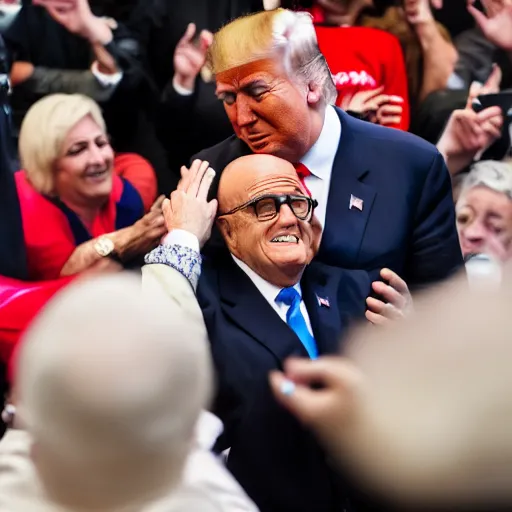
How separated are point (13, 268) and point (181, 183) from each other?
0.28 meters

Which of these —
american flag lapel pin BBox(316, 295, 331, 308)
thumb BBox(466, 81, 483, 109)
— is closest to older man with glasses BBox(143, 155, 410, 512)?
american flag lapel pin BBox(316, 295, 331, 308)

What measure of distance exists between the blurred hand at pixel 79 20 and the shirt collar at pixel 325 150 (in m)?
0.38

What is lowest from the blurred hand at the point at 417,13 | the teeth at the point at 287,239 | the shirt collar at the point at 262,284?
the shirt collar at the point at 262,284

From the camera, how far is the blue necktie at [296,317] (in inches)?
45.8

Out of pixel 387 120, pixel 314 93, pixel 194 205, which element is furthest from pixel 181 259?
pixel 387 120

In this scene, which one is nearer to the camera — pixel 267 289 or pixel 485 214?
pixel 267 289

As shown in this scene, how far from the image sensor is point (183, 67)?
1305 millimetres

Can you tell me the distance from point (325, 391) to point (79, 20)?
0.78m

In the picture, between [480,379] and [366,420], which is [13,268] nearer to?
[366,420]

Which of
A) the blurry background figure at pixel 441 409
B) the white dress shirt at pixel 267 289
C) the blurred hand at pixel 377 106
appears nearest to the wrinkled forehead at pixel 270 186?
the white dress shirt at pixel 267 289

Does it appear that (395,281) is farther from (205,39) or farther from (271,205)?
(205,39)

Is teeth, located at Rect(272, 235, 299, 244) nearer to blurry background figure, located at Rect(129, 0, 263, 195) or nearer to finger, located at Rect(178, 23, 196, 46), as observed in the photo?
blurry background figure, located at Rect(129, 0, 263, 195)

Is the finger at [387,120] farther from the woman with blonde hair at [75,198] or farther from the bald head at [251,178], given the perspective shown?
the woman with blonde hair at [75,198]

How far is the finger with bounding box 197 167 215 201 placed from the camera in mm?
1174
